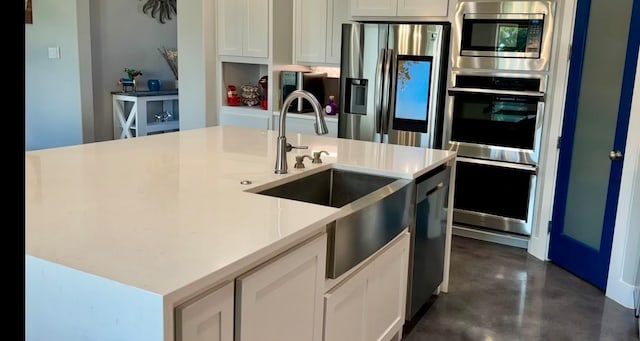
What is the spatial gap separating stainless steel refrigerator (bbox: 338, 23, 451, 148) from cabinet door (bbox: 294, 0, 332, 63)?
1.59ft

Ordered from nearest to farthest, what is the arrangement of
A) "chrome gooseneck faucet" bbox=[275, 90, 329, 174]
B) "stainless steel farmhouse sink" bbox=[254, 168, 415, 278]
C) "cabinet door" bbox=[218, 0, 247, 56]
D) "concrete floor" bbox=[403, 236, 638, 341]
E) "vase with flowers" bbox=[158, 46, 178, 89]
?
"stainless steel farmhouse sink" bbox=[254, 168, 415, 278], "chrome gooseneck faucet" bbox=[275, 90, 329, 174], "concrete floor" bbox=[403, 236, 638, 341], "cabinet door" bbox=[218, 0, 247, 56], "vase with flowers" bbox=[158, 46, 178, 89]

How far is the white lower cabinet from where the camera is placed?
200 centimetres

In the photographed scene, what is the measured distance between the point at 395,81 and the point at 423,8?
59 centimetres

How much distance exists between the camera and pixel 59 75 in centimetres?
618

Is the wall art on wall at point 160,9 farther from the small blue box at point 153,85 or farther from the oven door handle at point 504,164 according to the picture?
the oven door handle at point 504,164

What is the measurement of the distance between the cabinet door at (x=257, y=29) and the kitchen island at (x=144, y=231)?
262cm

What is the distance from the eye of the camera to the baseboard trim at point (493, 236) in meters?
4.26

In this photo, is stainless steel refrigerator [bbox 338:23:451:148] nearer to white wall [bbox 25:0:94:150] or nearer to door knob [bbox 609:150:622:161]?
door knob [bbox 609:150:622:161]

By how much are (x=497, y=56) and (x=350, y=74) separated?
1.15m

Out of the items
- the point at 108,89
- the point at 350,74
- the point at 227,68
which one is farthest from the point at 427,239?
the point at 108,89

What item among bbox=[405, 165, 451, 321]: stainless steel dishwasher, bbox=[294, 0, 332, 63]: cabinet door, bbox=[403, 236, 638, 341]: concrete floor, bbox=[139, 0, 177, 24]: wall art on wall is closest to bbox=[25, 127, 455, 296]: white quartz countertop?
bbox=[405, 165, 451, 321]: stainless steel dishwasher

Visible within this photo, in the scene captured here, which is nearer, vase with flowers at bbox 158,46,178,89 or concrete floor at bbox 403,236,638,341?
concrete floor at bbox 403,236,638,341

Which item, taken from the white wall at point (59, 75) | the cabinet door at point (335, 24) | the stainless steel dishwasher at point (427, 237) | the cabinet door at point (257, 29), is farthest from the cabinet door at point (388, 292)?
the white wall at point (59, 75)
